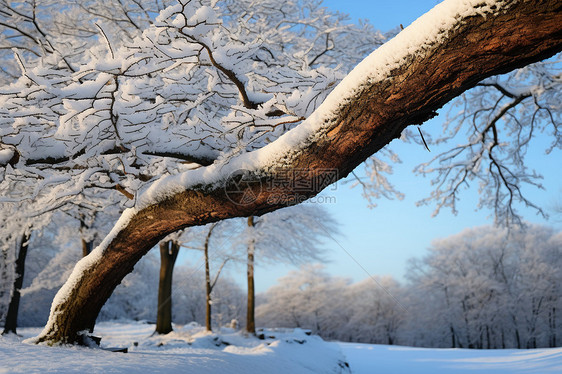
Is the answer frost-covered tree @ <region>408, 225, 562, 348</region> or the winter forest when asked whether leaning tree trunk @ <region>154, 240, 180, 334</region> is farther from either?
frost-covered tree @ <region>408, 225, 562, 348</region>

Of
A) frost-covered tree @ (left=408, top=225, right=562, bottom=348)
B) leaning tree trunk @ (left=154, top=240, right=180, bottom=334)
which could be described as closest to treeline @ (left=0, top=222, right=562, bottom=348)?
frost-covered tree @ (left=408, top=225, right=562, bottom=348)

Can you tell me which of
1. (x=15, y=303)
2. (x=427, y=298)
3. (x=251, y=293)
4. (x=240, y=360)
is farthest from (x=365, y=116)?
(x=427, y=298)

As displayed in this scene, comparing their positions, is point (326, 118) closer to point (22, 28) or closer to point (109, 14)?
point (109, 14)

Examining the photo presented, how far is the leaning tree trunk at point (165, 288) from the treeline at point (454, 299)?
1987 cm

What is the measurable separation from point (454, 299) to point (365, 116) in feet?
105

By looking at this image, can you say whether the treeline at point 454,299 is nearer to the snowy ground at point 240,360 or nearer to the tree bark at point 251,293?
the snowy ground at point 240,360

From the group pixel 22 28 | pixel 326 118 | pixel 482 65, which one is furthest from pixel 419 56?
pixel 22 28

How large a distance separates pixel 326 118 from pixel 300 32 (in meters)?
6.29

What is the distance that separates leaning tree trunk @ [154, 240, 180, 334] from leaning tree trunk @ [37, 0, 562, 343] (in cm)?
741

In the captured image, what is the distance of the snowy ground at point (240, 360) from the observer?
315cm

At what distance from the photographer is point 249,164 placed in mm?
3260

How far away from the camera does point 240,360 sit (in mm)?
4699

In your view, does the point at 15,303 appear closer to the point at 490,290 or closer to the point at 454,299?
the point at 454,299

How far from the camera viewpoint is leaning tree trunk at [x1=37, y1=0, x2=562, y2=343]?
1.85 m
